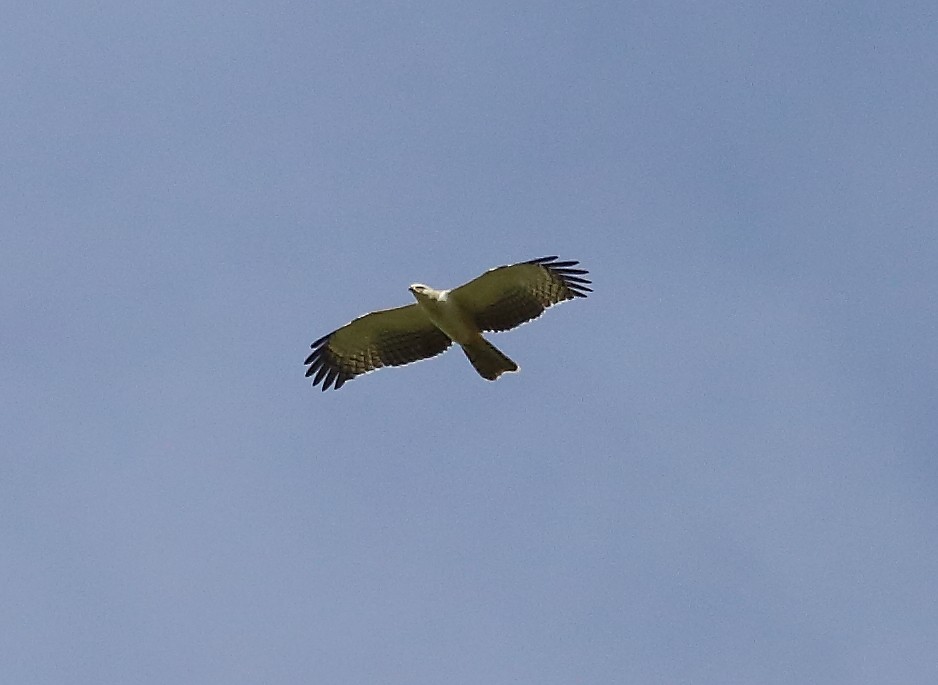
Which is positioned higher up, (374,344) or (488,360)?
(374,344)

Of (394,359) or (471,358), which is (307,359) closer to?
(394,359)

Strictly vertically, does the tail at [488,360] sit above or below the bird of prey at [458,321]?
below

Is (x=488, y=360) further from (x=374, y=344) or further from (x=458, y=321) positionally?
(x=374, y=344)

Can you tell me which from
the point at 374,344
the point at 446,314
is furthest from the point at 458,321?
the point at 374,344

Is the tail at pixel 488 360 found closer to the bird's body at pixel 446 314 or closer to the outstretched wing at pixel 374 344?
the bird's body at pixel 446 314

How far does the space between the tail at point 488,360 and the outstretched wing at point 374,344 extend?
0.81 m

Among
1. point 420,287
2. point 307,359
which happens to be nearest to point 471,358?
point 420,287

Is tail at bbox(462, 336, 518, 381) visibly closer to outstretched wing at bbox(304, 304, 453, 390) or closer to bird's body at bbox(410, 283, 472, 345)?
bird's body at bbox(410, 283, 472, 345)

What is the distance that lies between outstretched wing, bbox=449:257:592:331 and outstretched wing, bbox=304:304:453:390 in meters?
0.64

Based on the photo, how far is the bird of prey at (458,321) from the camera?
704 inches

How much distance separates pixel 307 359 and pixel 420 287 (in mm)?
2376

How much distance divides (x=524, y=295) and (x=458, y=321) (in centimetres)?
85

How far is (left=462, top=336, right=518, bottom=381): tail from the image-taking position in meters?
17.8

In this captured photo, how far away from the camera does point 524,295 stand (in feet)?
60.1
